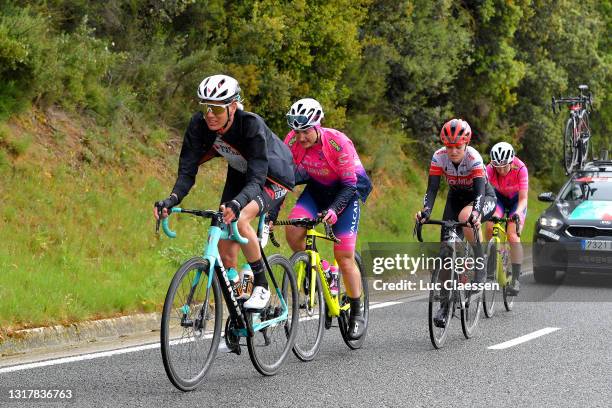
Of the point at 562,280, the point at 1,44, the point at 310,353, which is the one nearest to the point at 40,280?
the point at 310,353

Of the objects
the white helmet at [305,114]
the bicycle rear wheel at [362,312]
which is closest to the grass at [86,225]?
the bicycle rear wheel at [362,312]

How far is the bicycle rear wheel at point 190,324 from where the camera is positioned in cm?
654

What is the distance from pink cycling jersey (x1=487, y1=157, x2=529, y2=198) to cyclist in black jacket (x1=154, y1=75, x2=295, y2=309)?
5530 mm

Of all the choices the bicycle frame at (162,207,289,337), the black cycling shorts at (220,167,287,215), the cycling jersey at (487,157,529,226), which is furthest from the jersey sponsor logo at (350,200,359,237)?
the cycling jersey at (487,157,529,226)

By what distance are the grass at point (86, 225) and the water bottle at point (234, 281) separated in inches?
95.3

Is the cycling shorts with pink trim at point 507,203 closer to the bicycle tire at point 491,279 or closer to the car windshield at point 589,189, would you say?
the bicycle tire at point 491,279

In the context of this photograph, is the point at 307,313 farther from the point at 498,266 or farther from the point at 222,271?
the point at 498,266

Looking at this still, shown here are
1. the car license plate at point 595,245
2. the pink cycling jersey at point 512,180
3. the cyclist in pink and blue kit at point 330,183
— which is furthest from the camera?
the car license plate at point 595,245

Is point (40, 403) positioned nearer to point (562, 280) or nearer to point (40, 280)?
point (40, 280)

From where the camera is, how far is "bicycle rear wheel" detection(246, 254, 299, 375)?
7539 millimetres

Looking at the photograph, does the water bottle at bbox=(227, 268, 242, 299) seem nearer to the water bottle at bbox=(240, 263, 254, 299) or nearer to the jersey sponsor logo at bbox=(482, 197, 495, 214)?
the water bottle at bbox=(240, 263, 254, 299)

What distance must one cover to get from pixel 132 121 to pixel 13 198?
13.4 feet

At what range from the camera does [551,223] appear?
14.8 metres

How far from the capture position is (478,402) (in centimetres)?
690
